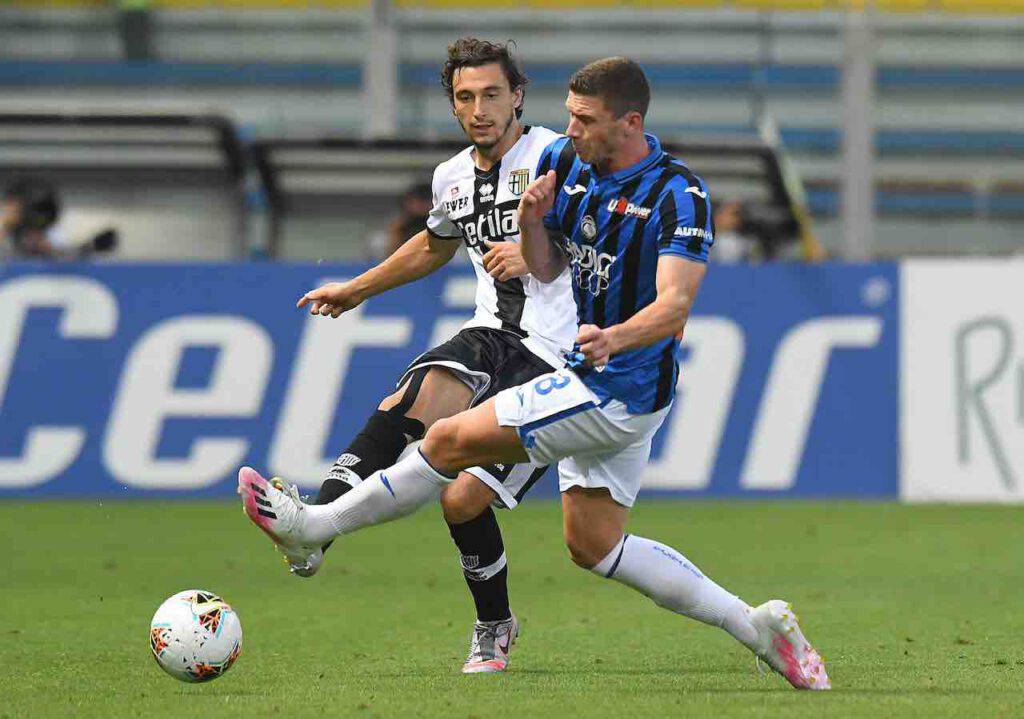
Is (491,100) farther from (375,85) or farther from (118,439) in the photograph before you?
(375,85)

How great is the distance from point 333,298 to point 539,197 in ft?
3.54

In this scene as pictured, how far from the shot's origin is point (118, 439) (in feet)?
41.6

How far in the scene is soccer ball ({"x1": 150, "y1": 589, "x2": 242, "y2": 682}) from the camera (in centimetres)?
564

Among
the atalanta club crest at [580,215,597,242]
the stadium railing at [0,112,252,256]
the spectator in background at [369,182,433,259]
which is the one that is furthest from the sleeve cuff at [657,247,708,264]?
the stadium railing at [0,112,252,256]

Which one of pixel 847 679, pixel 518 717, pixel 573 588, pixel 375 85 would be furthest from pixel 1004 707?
pixel 375 85

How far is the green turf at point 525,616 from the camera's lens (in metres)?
5.51

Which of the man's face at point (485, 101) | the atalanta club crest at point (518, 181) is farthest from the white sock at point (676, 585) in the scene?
the man's face at point (485, 101)

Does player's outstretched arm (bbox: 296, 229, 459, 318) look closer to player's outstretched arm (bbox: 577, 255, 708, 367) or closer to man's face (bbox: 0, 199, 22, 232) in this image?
player's outstretched arm (bbox: 577, 255, 708, 367)

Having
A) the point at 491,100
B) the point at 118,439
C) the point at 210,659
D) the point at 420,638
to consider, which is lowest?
the point at 118,439

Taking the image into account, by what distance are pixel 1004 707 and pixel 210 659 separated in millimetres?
2332

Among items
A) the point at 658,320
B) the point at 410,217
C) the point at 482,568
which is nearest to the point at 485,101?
the point at 658,320

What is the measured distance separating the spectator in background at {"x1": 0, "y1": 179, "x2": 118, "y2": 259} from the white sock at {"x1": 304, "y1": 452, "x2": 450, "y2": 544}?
8434 millimetres

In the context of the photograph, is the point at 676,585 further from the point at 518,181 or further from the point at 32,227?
the point at 32,227

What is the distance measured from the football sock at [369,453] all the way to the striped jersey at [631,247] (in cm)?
91
